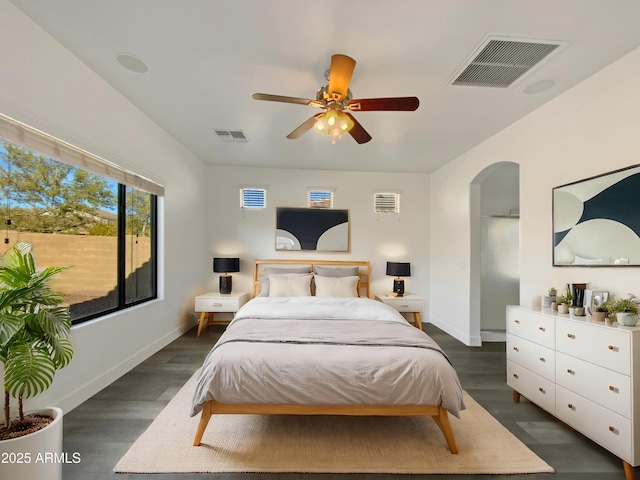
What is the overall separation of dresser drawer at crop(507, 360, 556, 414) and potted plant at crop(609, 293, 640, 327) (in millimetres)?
692

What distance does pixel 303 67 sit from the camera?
2314 millimetres

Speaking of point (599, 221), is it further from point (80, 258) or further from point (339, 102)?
point (80, 258)

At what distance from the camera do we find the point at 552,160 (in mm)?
2748

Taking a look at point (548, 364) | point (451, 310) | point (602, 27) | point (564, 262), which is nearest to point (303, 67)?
point (602, 27)

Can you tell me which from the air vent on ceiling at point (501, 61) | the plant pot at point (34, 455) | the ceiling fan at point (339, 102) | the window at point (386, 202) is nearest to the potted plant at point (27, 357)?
the plant pot at point (34, 455)

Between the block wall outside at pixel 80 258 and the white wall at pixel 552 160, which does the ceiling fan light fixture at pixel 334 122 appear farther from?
the block wall outside at pixel 80 258

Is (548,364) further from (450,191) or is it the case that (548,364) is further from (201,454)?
(450,191)

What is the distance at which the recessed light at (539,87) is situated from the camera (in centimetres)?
246

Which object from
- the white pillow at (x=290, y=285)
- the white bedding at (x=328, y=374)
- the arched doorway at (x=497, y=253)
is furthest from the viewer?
the arched doorway at (x=497, y=253)

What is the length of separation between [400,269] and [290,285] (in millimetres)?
1882

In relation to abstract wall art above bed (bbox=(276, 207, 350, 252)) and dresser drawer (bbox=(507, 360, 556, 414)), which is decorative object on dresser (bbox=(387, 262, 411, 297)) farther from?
dresser drawer (bbox=(507, 360, 556, 414))

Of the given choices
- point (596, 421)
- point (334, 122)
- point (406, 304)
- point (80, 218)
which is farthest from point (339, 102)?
point (406, 304)

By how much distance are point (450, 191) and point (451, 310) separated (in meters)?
1.84

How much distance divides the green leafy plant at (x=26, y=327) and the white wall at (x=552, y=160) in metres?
3.49
